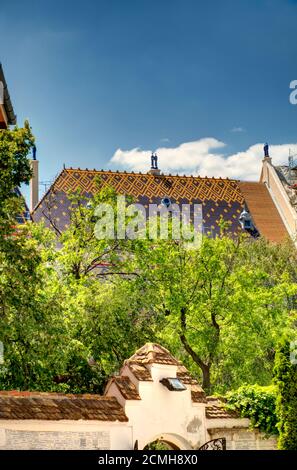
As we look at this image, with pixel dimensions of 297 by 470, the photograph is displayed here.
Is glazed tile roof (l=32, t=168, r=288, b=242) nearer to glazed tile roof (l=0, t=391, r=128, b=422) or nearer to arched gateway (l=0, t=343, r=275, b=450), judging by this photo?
arched gateway (l=0, t=343, r=275, b=450)

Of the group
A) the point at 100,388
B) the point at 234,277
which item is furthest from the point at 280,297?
the point at 100,388

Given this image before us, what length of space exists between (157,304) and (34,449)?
46.5ft

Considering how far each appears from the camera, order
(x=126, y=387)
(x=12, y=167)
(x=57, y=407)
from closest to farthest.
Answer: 1. (x=57, y=407)
2. (x=126, y=387)
3. (x=12, y=167)

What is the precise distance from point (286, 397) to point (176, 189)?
4243cm

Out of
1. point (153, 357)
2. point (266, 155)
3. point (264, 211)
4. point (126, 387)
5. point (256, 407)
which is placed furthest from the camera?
point (266, 155)

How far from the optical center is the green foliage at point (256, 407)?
55.6ft

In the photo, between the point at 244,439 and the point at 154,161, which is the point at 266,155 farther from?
the point at 244,439

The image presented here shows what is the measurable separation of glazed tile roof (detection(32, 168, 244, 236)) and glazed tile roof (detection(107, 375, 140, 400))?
3810 cm

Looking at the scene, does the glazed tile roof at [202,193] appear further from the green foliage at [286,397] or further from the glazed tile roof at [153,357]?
the glazed tile roof at [153,357]

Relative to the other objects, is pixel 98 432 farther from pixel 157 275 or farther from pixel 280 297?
pixel 280 297

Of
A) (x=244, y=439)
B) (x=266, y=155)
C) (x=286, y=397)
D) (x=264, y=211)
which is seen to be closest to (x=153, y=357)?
(x=244, y=439)

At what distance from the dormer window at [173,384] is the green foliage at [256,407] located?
1896 mm

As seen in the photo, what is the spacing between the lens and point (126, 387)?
1527 centimetres

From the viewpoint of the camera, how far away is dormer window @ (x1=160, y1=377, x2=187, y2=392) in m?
Result: 15.3
